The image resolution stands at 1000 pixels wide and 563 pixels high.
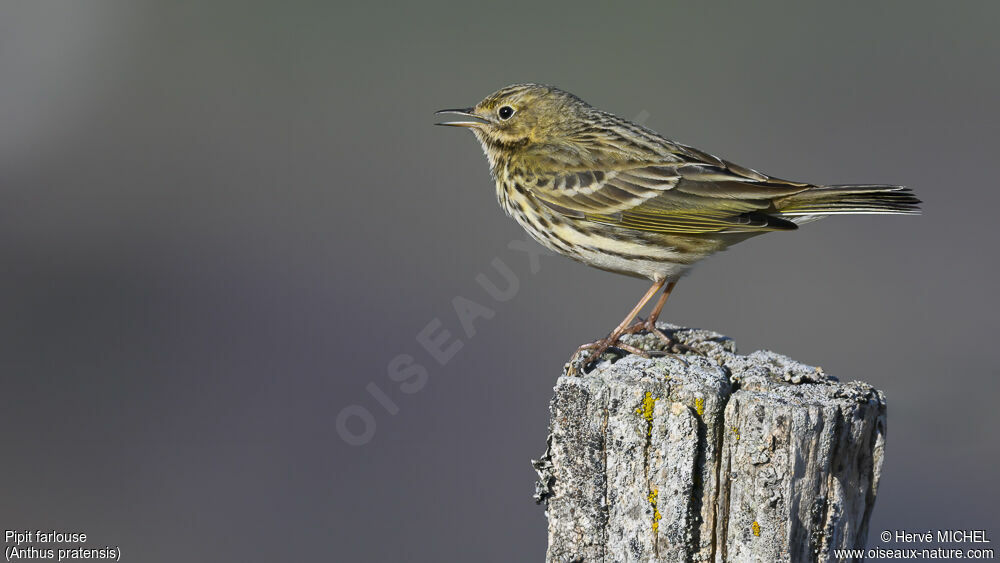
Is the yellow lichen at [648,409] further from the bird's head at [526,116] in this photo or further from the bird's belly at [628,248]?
the bird's head at [526,116]

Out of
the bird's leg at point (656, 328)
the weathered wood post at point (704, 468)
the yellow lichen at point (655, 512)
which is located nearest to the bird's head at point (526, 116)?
the bird's leg at point (656, 328)

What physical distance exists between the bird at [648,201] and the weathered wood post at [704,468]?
1.60m

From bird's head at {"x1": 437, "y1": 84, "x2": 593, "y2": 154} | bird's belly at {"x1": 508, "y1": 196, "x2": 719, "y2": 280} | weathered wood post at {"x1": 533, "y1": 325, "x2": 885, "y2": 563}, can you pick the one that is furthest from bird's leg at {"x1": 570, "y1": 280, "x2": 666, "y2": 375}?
bird's head at {"x1": 437, "y1": 84, "x2": 593, "y2": 154}

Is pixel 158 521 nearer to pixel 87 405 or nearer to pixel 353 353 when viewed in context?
pixel 87 405

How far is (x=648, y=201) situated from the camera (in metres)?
6.96

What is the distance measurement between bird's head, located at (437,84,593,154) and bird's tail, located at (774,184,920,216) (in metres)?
1.80

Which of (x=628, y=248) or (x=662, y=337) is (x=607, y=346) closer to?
(x=662, y=337)

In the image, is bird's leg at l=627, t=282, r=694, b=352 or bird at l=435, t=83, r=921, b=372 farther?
bird at l=435, t=83, r=921, b=372

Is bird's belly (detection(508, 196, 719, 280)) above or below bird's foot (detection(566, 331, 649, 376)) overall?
above

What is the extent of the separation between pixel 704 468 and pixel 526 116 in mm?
4063

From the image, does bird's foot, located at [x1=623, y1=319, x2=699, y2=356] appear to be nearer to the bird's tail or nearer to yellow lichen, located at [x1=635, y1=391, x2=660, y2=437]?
the bird's tail

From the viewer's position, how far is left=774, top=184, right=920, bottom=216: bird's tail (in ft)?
20.8

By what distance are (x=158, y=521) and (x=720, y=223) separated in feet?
20.3

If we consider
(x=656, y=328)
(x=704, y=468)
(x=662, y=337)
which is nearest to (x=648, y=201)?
(x=656, y=328)
